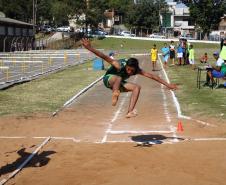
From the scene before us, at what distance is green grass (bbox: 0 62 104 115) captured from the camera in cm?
1623

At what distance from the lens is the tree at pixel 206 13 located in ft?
325

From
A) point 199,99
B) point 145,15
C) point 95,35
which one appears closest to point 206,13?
point 145,15

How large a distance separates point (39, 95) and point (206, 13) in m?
83.7

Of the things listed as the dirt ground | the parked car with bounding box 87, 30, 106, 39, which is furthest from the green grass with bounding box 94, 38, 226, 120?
the parked car with bounding box 87, 30, 106, 39

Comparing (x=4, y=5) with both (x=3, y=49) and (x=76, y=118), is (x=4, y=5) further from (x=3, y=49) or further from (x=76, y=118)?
(x=76, y=118)

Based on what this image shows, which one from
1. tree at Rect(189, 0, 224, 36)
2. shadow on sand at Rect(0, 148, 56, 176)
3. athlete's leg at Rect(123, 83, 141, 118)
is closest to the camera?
shadow on sand at Rect(0, 148, 56, 176)

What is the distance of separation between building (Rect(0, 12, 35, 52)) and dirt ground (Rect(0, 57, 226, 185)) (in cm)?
5034

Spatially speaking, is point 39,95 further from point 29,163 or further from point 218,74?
point 29,163

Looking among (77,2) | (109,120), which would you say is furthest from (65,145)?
(77,2)

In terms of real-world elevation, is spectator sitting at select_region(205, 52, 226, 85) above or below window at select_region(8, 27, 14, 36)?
below

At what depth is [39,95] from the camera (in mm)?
20141

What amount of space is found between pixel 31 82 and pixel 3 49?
40.1 meters

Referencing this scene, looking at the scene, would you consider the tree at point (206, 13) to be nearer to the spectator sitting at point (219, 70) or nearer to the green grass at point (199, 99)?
the green grass at point (199, 99)

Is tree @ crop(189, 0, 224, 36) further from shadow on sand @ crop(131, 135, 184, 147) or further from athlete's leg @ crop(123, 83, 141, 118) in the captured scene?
athlete's leg @ crop(123, 83, 141, 118)
